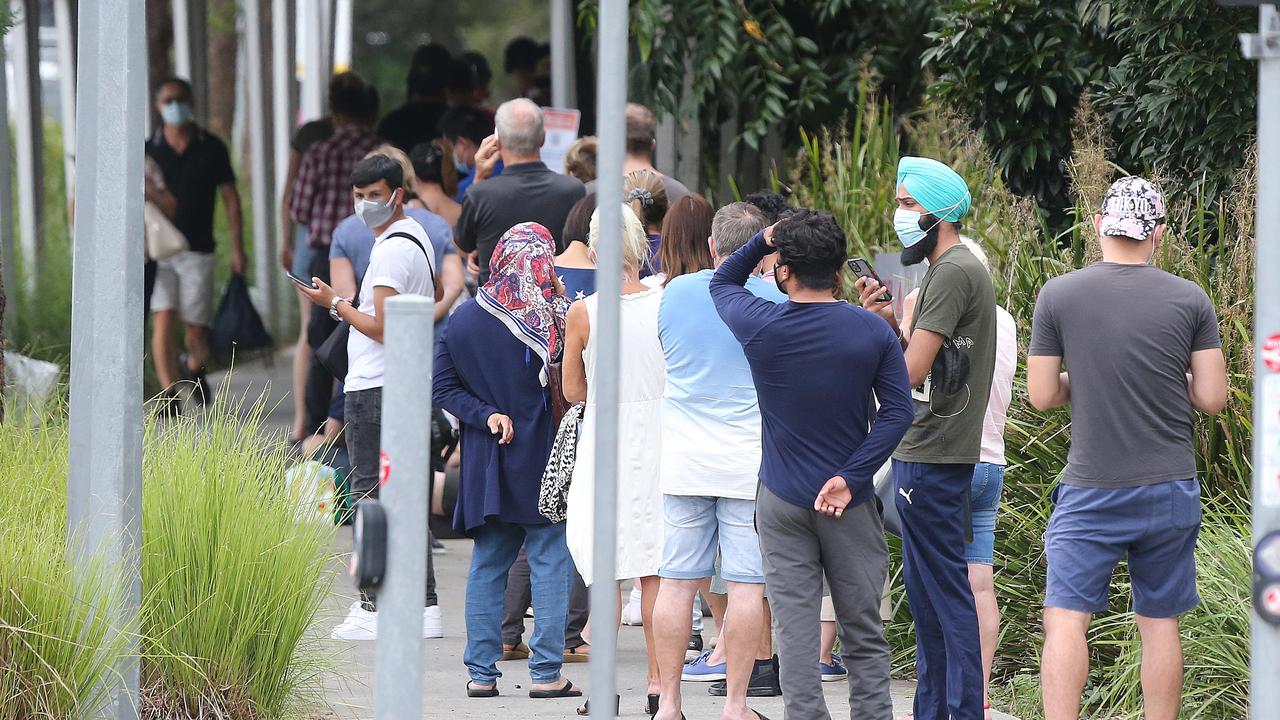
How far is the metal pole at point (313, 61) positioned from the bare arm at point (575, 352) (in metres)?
9.94

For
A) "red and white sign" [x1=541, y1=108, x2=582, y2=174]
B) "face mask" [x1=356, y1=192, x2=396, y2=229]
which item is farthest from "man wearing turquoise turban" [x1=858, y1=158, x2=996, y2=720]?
"red and white sign" [x1=541, y1=108, x2=582, y2=174]

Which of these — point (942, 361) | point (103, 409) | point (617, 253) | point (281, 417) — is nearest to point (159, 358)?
point (281, 417)

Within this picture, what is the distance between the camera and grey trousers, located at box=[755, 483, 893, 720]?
509cm

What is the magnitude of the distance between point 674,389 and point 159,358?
664 centimetres

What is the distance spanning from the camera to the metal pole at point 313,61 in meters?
15.4

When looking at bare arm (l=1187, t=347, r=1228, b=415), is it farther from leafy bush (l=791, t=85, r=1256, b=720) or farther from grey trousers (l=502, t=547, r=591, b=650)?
grey trousers (l=502, t=547, r=591, b=650)

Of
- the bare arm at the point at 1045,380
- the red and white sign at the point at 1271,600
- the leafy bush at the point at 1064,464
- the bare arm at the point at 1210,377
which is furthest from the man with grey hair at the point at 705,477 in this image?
the red and white sign at the point at 1271,600

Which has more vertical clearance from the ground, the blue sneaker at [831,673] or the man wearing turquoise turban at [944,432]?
the man wearing turquoise turban at [944,432]

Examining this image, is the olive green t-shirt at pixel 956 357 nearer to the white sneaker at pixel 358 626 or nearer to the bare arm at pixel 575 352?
the bare arm at pixel 575 352

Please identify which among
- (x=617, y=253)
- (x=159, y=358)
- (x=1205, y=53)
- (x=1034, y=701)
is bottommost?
(x=1034, y=701)

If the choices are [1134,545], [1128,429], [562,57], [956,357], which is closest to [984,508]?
[956,357]

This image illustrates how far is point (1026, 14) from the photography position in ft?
28.9

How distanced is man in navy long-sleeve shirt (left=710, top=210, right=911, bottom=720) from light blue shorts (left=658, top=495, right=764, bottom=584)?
43cm

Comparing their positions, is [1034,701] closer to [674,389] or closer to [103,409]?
[674,389]
